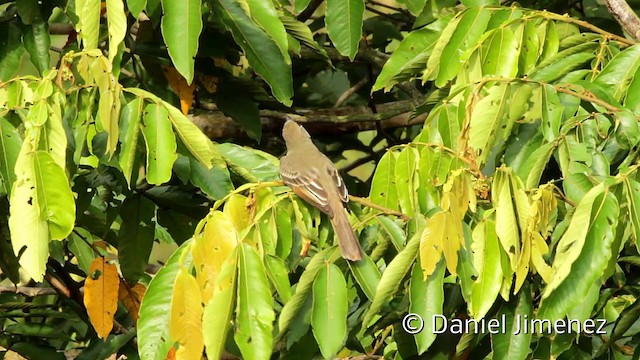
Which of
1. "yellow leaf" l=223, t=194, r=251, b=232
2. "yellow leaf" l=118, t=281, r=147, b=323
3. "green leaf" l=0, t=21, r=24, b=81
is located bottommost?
"yellow leaf" l=118, t=281, r=147, b=323

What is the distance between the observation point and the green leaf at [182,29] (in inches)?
138

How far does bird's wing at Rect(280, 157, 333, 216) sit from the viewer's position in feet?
11.8

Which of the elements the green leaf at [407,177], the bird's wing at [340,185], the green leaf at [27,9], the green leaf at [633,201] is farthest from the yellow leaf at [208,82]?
the green leaf at [633,201]

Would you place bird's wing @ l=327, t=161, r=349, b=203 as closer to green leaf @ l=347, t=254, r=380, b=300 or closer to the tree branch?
green leaf @ l=347, t=254, r=380, b=300

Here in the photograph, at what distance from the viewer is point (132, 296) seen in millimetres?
4773

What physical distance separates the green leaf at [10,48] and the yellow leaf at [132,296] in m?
1.01

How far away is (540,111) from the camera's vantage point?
11.4 ft

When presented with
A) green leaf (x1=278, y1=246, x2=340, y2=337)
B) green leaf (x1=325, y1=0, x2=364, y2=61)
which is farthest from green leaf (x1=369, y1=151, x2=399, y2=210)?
green leaf (x1=325, y1=0, x2=364, y2=61)

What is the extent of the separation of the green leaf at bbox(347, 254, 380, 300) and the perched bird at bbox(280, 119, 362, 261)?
0.07 ft

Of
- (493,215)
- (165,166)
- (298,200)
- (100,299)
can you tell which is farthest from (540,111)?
(100,299)

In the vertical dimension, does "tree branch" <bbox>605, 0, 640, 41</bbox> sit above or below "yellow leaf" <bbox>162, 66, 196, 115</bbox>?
above

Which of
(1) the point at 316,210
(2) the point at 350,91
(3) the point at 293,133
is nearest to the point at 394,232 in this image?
(1) the point at 316,210

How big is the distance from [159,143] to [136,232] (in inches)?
49.0

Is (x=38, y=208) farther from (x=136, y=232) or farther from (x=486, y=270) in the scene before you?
(x=136, y=232)
